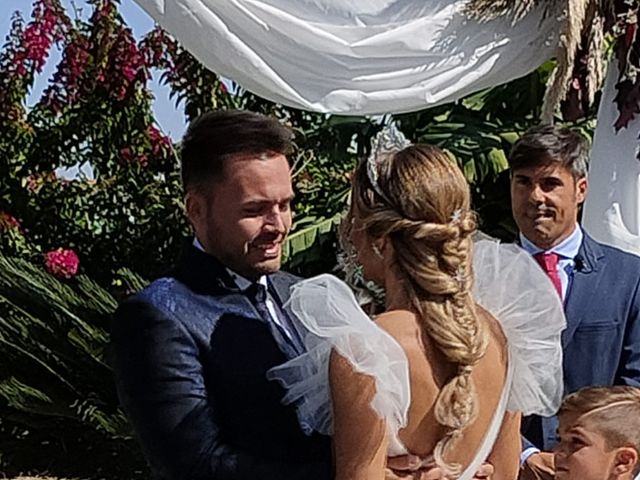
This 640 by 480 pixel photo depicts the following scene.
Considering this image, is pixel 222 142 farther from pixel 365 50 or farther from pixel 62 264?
pixel 62 264

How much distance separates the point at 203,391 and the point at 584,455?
3.32 feet

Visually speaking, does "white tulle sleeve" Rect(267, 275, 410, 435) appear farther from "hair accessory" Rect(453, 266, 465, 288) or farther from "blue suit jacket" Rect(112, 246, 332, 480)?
"hair accessory" Rect(453, 266, 465, 288)

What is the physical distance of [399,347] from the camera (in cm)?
207

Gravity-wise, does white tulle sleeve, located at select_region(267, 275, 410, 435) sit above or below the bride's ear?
Result: above

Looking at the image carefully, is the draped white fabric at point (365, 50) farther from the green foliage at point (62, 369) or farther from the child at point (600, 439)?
the green foliage at point (62, 369)

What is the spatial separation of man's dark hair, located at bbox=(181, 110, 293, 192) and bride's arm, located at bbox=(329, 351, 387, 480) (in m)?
0.39

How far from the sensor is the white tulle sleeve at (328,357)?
2010 millimetres

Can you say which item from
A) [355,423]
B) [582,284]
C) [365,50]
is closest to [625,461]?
[582,284]

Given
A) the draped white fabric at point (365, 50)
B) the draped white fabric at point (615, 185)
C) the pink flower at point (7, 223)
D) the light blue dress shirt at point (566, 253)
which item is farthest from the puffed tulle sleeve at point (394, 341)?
the pink flower at point (7, 223)

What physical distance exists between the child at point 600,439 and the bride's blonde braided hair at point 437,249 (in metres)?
0.64

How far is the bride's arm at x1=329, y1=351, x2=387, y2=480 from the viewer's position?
2008mm

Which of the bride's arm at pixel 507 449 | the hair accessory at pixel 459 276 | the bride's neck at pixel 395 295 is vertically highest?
the hair accessory at pixel 459 276

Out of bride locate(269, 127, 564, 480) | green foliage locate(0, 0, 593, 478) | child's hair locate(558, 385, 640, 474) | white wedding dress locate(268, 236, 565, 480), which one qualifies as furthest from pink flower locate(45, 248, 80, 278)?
bride locate(269, 127, 564, 480)

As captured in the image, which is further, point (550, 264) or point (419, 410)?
point (550, 264)
